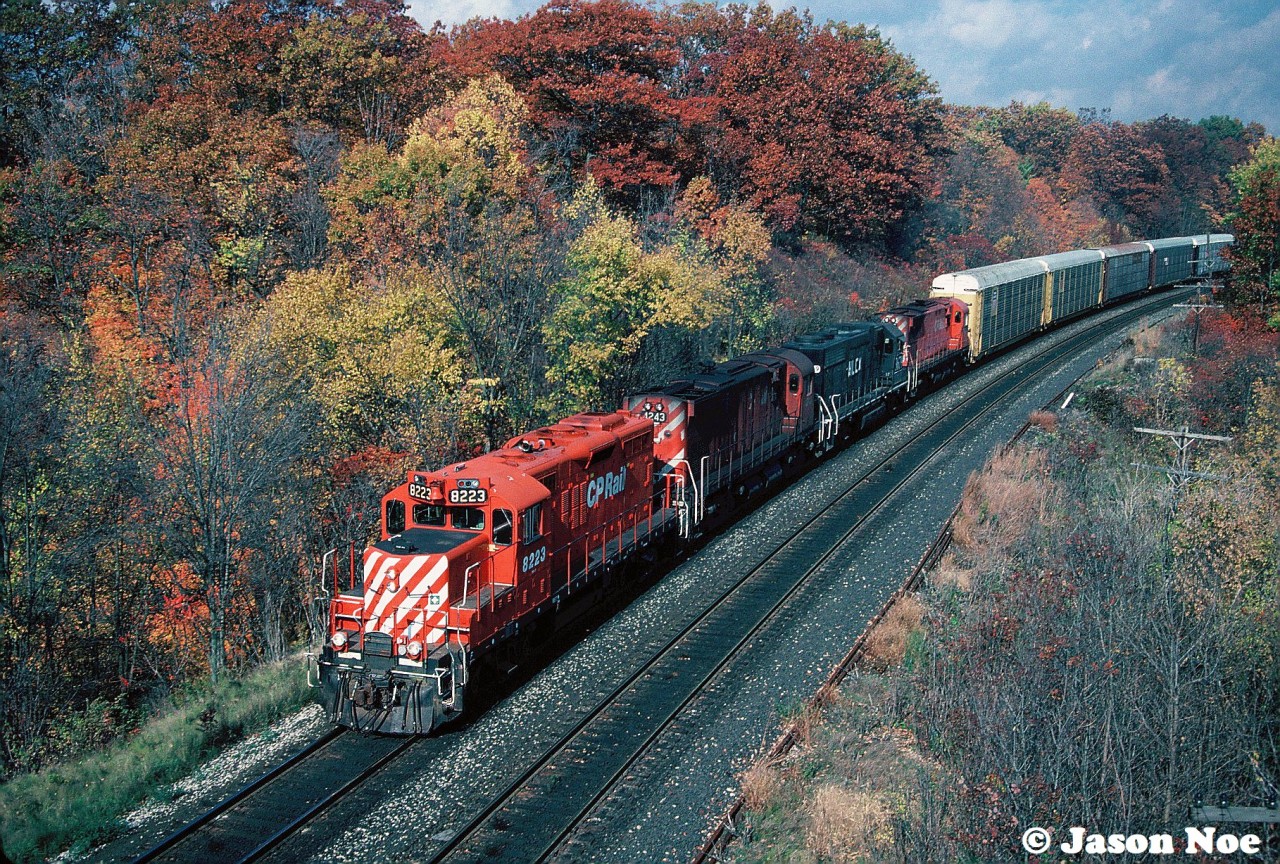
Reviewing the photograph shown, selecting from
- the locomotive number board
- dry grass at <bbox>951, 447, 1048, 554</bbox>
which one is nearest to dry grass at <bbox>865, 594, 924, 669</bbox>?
dry grass at <bbox>951, 447, 1048, 554</bbox>

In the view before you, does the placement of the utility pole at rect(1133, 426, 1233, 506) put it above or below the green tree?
below

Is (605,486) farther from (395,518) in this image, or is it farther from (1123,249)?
(1123,249)

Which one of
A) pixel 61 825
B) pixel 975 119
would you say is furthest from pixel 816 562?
pixel 975 119

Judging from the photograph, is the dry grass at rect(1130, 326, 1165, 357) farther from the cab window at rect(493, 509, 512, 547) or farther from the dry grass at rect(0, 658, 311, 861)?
the dry grass at rect(0, 658, 311, 861)

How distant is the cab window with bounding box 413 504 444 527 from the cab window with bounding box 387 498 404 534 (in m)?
0.35

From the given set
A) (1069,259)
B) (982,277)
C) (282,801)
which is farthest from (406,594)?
(1069,259)

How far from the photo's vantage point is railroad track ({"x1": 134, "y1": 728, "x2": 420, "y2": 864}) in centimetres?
1155

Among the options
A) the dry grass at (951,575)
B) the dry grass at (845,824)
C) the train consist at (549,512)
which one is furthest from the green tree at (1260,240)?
the dry grass at (845,824)

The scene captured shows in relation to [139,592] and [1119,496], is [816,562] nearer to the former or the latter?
[1119,496]

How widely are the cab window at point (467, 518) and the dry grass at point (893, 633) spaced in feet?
21.9

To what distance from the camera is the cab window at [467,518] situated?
1489 centimetres

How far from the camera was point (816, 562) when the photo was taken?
20.7 m

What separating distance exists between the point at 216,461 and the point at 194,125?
2127 cm

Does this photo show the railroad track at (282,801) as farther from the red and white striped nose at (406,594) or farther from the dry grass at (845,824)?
the dry grass at (845,824)
